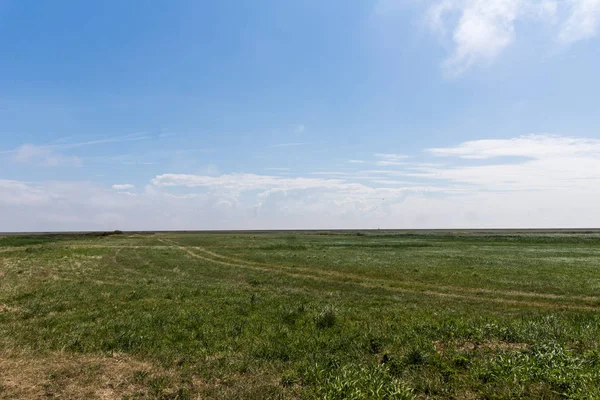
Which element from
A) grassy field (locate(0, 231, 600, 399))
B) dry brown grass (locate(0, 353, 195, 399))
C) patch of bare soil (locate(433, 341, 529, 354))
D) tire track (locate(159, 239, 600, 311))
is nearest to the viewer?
dry brown grass (locate(0, 353, 195, 399))

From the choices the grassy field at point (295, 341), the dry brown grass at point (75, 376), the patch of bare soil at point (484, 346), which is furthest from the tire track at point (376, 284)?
the dry brown grass at point (75, 376)

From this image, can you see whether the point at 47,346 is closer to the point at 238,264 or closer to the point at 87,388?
the point at 87,388

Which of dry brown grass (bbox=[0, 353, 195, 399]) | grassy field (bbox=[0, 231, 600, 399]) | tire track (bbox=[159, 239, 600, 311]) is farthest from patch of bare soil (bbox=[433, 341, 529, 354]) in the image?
tire track (bbox=[159, 239, 600, 311])

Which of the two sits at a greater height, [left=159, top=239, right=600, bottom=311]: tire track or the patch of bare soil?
the patch of bare soil

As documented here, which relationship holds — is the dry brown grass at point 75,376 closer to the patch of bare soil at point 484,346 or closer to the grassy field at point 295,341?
the grassy field at point 295,341

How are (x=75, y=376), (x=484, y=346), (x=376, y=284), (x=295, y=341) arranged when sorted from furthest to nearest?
1. (x=376, y=284)
2. (x=295, y=341)
3. (x=484, y=346)
4. (x=75, y=376)

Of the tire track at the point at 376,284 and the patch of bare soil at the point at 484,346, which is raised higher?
the patch of bare soil at the point at 484,346

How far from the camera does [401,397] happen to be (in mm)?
8719

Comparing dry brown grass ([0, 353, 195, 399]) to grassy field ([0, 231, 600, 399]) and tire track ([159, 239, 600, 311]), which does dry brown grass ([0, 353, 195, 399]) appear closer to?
grassy field ([0, 231, 600, 399])

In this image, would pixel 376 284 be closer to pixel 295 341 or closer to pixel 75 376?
pixel 295 341

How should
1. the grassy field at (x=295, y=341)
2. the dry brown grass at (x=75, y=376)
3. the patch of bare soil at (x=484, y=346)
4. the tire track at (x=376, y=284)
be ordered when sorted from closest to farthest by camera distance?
the dry brown grass at (x=75, y=376), the grassy field at (x=295, y=341), the patch of bare soil at (x=484, y=346), the tire track at (x=376, y=284)

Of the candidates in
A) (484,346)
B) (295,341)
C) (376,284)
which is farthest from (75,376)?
(376,284)

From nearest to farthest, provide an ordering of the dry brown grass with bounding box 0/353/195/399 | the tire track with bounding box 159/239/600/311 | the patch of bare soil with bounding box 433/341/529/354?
the dry brown grass with bounding box 0/353/195/399
the patch of bare soil with bounding box 433/341/529/354
the tire track with bounding box 159/239/600/311

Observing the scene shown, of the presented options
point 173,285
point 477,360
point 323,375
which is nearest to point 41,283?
point 173,285
